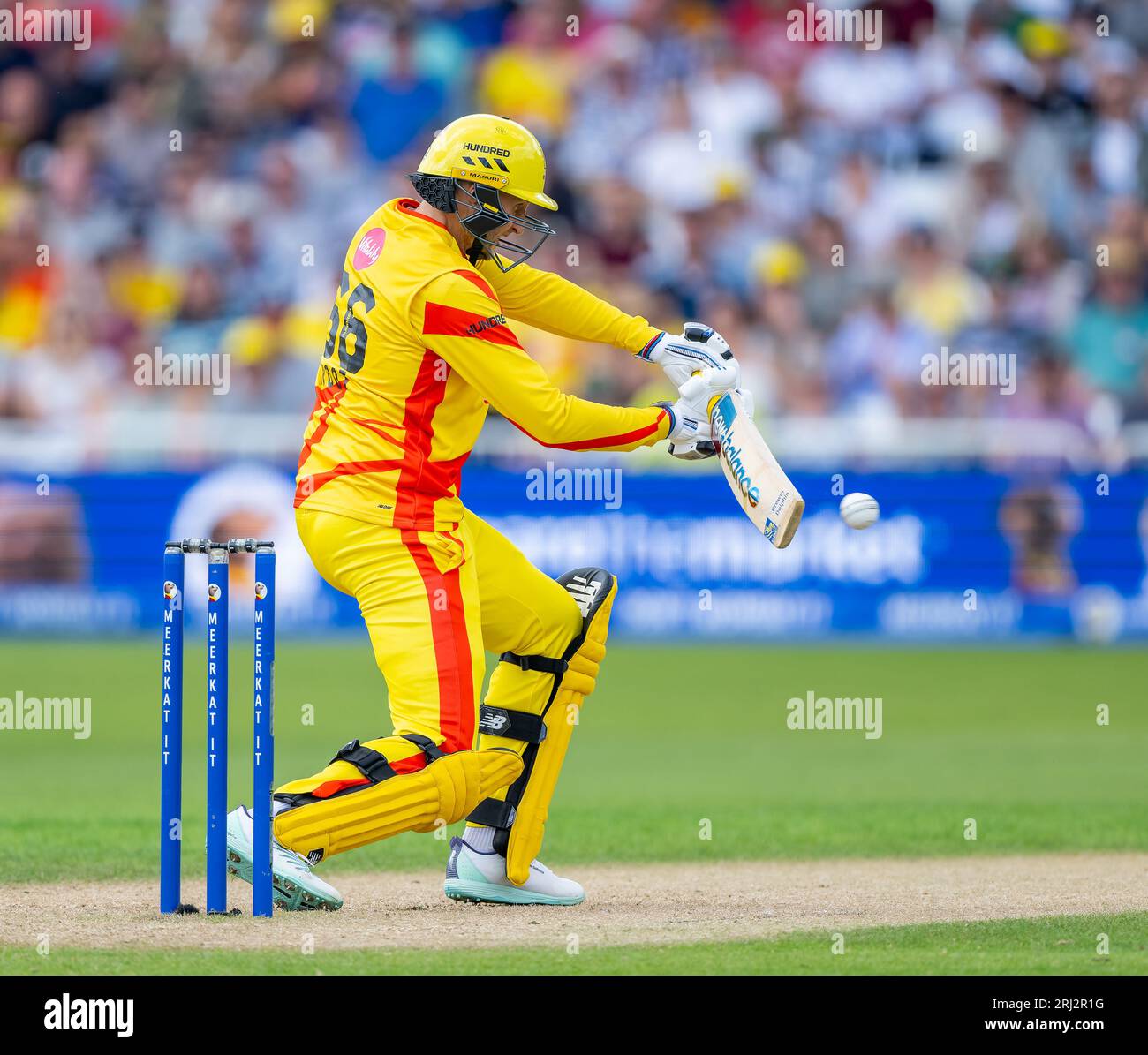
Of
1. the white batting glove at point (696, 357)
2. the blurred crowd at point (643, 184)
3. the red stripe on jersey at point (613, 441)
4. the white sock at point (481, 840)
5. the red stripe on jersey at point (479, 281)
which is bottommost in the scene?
the white sock at point (481, 840)

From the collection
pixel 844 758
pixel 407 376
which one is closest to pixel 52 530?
pixel 844 758

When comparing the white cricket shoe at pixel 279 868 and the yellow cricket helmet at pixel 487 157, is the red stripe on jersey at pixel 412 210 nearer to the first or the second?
the yellow cricket helmet at pixel 487 157

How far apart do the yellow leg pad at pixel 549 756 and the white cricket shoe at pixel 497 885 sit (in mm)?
37

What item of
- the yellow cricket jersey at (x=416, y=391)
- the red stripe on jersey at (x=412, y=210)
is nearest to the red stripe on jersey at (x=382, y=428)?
the yellow cricket jersey at (x=416, y=391)

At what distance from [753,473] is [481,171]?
1345 mm

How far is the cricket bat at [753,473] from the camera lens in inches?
248

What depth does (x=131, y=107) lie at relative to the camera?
18875 mm

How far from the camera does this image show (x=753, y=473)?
647cm

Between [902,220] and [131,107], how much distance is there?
24.7 feet

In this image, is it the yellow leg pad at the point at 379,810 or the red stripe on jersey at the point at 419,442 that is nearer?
the yellow leg pad at the point at 379,810

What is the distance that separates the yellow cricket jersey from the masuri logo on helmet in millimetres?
105

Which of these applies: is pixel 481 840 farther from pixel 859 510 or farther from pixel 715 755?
pixel 715 755

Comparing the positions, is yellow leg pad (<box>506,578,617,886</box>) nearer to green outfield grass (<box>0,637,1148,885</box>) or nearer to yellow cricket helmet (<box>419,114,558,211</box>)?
green outfield grass (<box>0,637,1148,885</box>)

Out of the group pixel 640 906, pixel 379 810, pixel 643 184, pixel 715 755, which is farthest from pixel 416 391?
pixel 643 184
